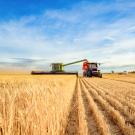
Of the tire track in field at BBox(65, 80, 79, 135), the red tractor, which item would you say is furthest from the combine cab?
the tire track in field at BBox(65, 80, 79, 135)

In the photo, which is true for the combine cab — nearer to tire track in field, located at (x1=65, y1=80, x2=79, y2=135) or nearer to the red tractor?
the red tractor

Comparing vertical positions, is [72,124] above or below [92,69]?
below

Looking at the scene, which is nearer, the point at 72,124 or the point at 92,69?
the point at 72,124

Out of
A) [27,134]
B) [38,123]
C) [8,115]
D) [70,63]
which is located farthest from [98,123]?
[70,63]

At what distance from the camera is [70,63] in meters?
86.0

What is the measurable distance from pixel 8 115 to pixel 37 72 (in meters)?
74.5

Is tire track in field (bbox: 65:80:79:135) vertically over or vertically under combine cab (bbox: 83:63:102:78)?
under

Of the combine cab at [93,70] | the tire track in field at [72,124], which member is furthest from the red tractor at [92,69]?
the tire track in field at [72,124]

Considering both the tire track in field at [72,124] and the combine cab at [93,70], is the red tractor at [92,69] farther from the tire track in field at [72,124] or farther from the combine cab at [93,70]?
the tire track in field at [72,124]

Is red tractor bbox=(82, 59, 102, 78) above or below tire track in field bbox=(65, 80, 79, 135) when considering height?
above

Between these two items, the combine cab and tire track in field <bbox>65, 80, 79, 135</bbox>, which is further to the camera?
the combine cab

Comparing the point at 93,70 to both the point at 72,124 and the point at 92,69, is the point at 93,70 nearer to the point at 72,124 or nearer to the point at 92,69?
the point at 92,69

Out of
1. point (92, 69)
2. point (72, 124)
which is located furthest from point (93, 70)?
point (72, 124)

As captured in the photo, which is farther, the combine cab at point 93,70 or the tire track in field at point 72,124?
the combine cab at point 93,70
